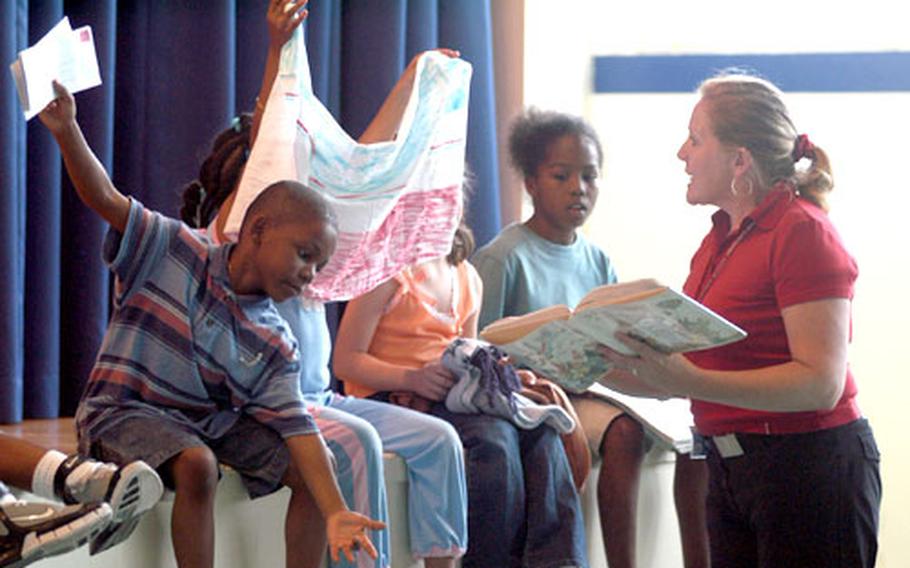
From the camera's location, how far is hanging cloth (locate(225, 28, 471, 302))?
8.61 ft

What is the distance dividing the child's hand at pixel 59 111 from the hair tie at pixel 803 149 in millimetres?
1119

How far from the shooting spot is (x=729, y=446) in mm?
2146

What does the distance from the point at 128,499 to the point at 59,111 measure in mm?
616

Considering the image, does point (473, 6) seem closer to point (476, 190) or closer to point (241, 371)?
point (476, 190)

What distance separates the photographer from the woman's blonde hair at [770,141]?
7.27 ft

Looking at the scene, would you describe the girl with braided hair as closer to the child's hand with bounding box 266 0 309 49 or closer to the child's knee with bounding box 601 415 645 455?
the child's hand with bounding box 266 0 309 49

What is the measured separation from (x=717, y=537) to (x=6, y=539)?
1043mm

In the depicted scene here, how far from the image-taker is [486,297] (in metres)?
3.28

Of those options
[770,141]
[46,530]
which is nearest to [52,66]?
[46,530]

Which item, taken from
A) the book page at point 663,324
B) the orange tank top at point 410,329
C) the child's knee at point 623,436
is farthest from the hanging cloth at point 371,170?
the book page at point 663,324

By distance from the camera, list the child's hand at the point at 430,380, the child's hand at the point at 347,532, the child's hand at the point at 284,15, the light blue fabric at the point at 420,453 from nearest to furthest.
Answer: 1. the child's hand at the point at 347,532
2. the child's hand at the point at 284,15
3. the light blue fabric at the point at 420,453
4. the child's hand at the point at 430,380

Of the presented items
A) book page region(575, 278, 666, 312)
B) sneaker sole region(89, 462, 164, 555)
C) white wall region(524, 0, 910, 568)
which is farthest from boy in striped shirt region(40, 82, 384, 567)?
white wall region(524, 0, 910, 568)

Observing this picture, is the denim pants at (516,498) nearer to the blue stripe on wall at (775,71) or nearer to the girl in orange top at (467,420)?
the girl in orange top at (467,420)

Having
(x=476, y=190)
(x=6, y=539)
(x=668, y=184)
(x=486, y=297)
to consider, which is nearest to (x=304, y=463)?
(x=6, y=539)
